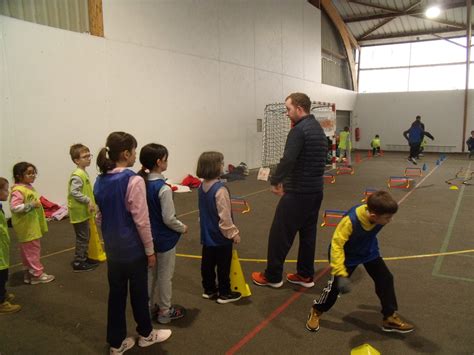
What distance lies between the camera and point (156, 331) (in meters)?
2.87

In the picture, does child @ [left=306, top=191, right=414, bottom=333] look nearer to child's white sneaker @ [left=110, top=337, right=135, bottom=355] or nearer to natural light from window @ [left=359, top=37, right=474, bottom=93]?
child's white sneaker @ [left=110, top=337, right=135, bottom=355]

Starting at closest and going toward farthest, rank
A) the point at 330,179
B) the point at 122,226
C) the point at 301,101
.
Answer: the point at 122,226 < the point at 301,101 < the point at 330,179

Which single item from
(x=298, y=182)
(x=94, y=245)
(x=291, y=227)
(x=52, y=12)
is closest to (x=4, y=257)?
(x=94, y=245)

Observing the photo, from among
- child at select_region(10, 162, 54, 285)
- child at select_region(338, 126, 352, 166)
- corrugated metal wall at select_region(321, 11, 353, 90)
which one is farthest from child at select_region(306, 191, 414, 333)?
corrugated metal wall at select_region(321, 11, 353, 90)

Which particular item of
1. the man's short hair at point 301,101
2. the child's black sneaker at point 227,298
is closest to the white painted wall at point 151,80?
the child's black sneaker at point 227,298

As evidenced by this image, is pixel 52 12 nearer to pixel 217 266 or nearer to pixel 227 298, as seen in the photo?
pixel 217 266

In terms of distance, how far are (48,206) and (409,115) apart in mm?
20196

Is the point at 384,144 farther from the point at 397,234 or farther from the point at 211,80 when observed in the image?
the point at 397,234

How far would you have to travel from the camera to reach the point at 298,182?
11.5 feet

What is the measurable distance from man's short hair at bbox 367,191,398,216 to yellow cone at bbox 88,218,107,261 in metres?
3.34

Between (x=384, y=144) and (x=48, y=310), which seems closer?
(x=48, y=310)

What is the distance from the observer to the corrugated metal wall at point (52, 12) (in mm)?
6744

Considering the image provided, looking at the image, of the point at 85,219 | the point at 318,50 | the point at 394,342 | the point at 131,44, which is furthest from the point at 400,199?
the point at 318,50

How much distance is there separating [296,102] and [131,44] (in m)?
6.66
